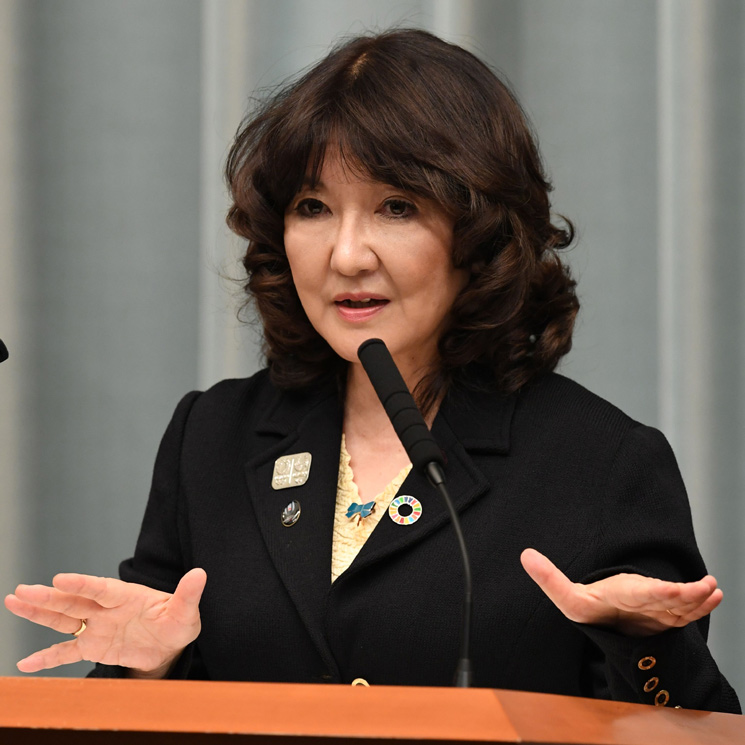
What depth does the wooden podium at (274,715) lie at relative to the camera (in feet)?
1.99

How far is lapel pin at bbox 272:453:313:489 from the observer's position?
1458 millimetres

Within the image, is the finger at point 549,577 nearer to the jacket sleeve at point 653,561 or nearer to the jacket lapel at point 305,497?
the jacket sleeve at point 653,561

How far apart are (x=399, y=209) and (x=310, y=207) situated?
138 millimetres

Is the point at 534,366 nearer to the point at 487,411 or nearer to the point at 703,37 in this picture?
the point at 487,411

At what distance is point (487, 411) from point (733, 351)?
78 cm

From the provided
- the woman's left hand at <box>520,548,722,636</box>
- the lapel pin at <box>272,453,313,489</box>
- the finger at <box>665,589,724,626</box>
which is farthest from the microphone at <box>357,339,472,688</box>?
the lapel pin at <box>272,453,313,489</box>

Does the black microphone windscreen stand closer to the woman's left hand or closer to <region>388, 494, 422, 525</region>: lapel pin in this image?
the woman's left hand

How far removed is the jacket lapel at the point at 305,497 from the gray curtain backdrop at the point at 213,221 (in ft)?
1.91

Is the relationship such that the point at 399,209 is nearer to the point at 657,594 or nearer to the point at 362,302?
the point at 362,302

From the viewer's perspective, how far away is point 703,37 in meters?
2.05

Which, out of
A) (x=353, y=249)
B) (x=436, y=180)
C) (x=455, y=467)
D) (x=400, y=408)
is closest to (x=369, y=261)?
(x=353, y=249)

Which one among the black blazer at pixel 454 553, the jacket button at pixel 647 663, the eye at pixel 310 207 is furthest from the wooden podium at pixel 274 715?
the eye at pixel 310 207

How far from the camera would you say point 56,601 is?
43.2 inches

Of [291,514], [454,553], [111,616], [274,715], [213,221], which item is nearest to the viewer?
[274,715]
